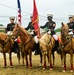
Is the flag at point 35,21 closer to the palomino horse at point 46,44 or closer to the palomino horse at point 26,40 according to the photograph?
the palomino horse at point 26,40

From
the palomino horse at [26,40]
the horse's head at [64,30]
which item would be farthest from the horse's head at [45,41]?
the horse's head at [64,30]

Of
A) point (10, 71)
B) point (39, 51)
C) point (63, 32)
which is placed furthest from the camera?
point (39, 51)

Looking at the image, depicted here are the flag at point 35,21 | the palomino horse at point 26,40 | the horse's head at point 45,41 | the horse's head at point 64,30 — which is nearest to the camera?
the horse's head at point 64,30

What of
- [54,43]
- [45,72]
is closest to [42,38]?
[54,43]

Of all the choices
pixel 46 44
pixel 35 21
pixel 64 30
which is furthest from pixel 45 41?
pixel 35 21

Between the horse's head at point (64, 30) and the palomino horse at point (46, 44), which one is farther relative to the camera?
the palomino horse at point (46, 44)

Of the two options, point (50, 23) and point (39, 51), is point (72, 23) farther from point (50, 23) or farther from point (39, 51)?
point (39, 51)

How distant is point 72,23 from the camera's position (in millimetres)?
16812

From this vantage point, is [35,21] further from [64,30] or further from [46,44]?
[64,30]

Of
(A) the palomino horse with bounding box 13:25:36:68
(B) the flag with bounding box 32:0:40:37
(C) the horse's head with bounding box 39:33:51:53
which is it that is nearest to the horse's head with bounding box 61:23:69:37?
(C) the horse's head with bounding box 39:33:51:53

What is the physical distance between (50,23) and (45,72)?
2.77 m

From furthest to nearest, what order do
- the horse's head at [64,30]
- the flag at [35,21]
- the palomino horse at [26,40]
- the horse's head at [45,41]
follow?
the flag at [35,21]
the palomino horse at [26,40]
the horse's head at [45,41]
the horse's head at [64,30]

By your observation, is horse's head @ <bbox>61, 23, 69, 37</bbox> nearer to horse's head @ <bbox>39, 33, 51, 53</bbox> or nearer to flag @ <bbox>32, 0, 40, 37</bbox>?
Answer: horse's head @ <bbox>39, 33, 51, 53</bbox>

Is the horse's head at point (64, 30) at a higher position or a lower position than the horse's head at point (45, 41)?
higher
